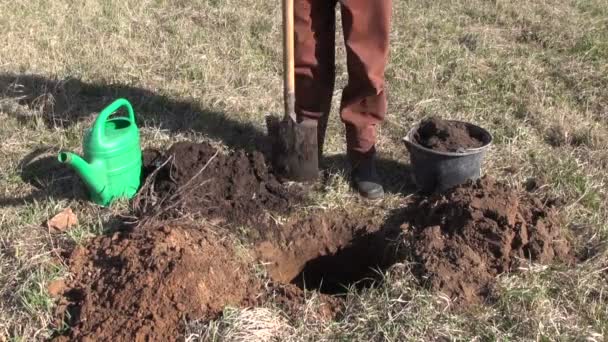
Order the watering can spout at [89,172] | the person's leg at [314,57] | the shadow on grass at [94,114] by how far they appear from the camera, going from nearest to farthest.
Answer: the watering can spout at [89,172]
the person's leg at [314,57]
the shadow on grass at [94,114]

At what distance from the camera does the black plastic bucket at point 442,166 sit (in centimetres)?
375

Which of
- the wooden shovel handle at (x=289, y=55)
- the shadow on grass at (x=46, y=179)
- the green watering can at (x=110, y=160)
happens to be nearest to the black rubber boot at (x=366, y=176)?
the wooden shovel handle at (x=289, y=55)

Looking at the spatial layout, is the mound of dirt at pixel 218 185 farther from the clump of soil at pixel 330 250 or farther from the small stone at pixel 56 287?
the small stone at pixel 56 287

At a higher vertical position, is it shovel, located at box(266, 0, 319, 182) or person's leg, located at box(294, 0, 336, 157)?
person's leg, located at box(294, 0, 336, 157)

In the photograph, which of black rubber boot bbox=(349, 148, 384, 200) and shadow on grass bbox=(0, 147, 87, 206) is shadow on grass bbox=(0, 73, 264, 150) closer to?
shadow on grass bbox=(0, 147, 87, 206)

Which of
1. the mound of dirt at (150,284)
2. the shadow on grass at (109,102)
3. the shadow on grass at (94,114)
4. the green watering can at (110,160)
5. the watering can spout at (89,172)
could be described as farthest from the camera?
the shadow on grass at (109,102)

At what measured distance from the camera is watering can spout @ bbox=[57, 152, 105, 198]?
3279 millimetres

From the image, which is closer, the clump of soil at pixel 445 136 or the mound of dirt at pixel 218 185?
the mound of dirt at pixel 218 185

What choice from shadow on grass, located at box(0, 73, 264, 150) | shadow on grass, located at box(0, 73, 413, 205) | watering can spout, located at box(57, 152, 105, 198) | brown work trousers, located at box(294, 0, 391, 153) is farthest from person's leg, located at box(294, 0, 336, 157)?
watering can spout, located at box(57, 152, 105, 198)

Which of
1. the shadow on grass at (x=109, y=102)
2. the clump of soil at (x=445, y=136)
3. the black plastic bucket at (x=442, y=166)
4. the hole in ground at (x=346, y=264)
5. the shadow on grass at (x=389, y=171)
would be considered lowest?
the hole in ground at (x=346, y=264)

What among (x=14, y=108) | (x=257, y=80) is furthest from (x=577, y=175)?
(x=14, y=108)

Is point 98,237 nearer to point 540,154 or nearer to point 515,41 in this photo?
point 540,154

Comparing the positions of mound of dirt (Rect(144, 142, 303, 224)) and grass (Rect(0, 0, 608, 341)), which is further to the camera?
mound of dirt (Rect(144, 142, 303, 224))

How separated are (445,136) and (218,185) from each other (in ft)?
4.39
